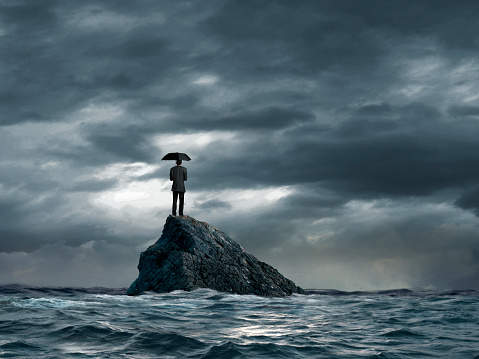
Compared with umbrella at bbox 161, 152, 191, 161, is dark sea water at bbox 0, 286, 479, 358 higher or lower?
lower

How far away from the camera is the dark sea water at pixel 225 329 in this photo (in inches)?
357

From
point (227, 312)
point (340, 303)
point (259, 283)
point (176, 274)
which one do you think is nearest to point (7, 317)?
point (227, 312)

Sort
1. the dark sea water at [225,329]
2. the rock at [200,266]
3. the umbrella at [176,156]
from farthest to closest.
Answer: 1. the umbrella at [176,156]
2. the rock at [200,266]
3. the dark sea water at [225,329]

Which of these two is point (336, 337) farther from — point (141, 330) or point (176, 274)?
point (176, 274)

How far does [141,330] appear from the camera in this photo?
1078 centimetres

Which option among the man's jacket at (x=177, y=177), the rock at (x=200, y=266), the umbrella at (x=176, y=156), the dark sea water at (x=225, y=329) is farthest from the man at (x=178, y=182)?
the dark sea water at (x=225, y=329)

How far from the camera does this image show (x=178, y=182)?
873 inches

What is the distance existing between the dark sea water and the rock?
1477 millimetres

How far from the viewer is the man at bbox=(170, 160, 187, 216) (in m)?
22.1

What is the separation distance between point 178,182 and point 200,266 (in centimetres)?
465

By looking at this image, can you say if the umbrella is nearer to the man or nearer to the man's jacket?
the man

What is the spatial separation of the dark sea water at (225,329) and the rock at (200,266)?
148 cm

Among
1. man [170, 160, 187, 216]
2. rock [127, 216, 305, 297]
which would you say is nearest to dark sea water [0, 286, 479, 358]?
rock [127, 216, 305, 297]

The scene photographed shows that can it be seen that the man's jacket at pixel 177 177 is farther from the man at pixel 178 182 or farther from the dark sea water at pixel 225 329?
the dark sea water at pixel 225 329
